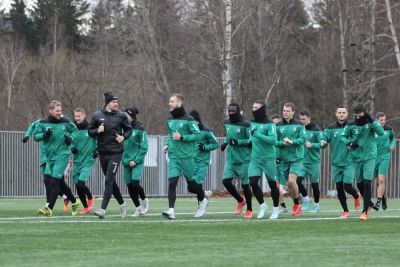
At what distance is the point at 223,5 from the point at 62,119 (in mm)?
24399

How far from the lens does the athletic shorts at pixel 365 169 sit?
20.7 metres

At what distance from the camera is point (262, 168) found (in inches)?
827

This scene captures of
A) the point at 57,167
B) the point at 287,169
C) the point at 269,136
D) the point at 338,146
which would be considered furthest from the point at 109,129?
the point at 287,169

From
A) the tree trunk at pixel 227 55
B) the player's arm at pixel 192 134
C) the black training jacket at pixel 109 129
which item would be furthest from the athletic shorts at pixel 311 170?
the tree trunk at pixel 227 55

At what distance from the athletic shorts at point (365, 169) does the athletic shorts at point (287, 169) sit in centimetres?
333

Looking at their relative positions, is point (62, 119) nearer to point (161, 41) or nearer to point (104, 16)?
point (161, 41)

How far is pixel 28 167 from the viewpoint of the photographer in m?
38.5

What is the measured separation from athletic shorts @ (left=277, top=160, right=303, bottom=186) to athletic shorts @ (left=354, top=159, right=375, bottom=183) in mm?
3328

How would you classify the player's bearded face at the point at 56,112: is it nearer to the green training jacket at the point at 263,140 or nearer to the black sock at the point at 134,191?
the black sock at the point at 134,191

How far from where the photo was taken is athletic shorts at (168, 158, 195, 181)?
812 inches

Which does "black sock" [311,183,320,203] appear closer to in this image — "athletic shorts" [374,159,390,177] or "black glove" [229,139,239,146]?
"athletic shorts" [374,159,390,177]

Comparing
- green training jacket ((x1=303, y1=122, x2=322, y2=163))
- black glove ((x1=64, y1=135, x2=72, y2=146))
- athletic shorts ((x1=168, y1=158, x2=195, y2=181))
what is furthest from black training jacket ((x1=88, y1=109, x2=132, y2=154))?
A: green training jacket ((x1=303, y1=122, x2=322, y2=163))

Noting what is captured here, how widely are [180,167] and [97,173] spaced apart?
63.3ft

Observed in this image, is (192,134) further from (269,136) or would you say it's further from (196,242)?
(196,242)
